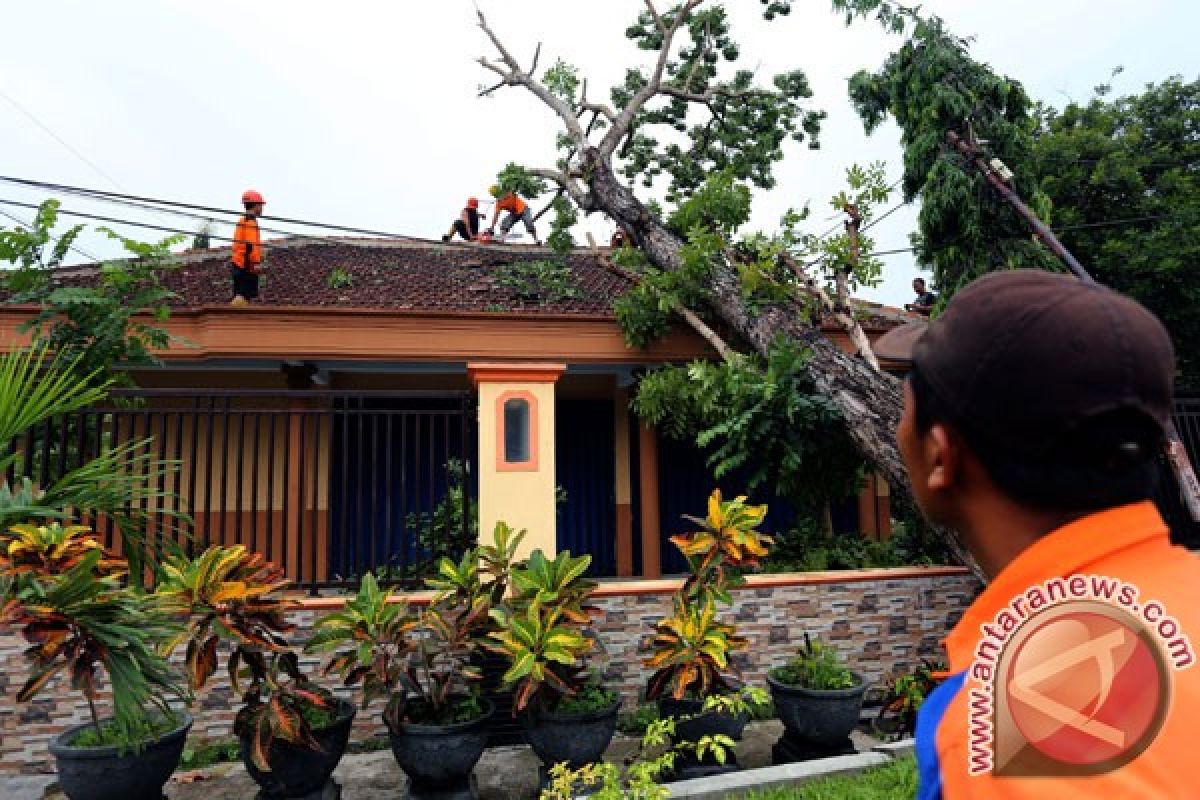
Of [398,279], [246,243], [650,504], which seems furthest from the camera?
[398,279]

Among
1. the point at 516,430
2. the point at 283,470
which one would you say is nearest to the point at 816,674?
the point at 516,430

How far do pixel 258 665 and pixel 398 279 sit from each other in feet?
24.7

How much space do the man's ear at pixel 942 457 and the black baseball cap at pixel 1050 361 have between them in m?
0.06

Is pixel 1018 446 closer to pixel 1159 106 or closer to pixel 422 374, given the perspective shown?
pixel 422 374

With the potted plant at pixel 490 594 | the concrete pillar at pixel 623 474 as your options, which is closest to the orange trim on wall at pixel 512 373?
the potted plant at pixel 490 594

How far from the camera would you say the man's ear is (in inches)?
35.7

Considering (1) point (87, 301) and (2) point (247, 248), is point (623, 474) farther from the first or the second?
(1) point (87, 301)

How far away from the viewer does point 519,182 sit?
10328 millimetres

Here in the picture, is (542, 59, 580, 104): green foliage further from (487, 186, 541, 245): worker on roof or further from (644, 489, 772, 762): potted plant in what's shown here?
(644, 489, 772, 762): potted plant

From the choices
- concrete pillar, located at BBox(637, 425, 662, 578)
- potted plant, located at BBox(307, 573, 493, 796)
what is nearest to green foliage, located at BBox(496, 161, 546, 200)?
concrete pillar, located at BBox(637, 425, 662, 578)

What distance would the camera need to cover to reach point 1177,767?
2.08 ft

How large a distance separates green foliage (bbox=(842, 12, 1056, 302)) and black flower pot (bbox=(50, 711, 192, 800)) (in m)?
9.05

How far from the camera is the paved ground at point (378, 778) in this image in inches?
168

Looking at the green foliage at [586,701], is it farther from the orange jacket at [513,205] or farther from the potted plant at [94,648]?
the orange jacket at [513,205]
